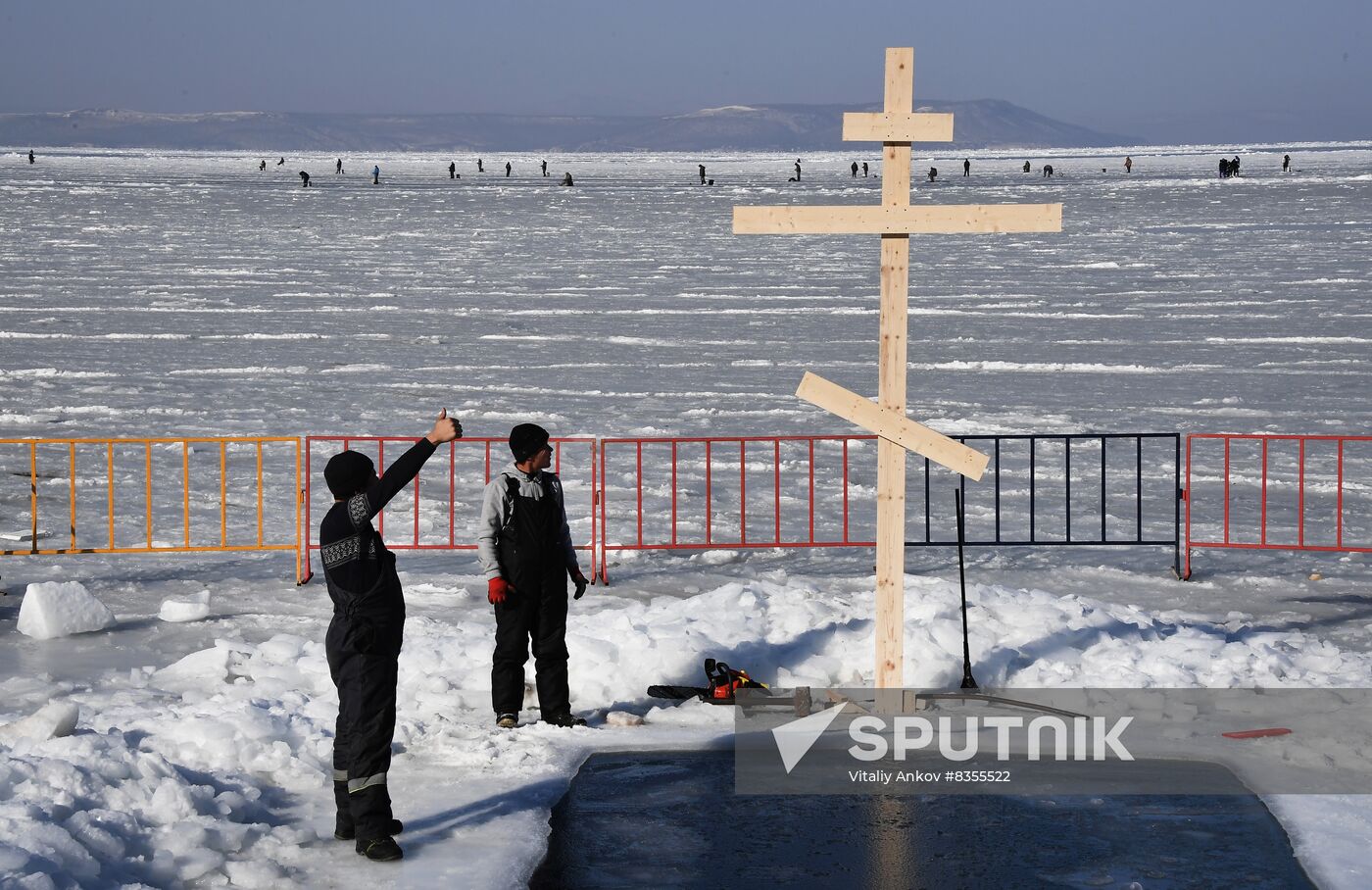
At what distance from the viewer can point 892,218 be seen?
24.5 feet

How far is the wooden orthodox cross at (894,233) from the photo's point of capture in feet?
23.9

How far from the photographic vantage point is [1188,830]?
21.0ft

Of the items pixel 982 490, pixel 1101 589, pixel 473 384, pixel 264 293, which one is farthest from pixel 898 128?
pixel 264 293

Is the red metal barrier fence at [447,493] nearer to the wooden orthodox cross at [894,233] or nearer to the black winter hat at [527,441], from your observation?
the black winter hat at [527,441]

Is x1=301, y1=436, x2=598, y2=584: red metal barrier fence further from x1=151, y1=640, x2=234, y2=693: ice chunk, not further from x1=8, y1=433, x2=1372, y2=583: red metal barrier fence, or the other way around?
x1=151, y1=640, x2=234, y2=693: ice chunk

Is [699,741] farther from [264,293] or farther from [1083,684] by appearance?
[264,293]

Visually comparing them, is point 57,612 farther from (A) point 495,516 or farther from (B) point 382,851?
(B) point 382,851

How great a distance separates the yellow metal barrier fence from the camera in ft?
39.3

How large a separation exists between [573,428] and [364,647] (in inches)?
482

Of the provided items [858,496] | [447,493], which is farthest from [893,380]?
[447,493]

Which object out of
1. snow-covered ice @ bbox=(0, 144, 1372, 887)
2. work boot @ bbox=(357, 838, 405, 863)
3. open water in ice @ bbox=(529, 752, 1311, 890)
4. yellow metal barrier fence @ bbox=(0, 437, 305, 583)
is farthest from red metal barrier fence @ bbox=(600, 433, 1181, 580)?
work boot @ bbox=(357, 838, 405, 863)

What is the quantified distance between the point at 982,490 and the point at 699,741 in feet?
25.5

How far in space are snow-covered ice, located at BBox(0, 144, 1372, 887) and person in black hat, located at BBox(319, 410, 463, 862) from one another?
24 cm

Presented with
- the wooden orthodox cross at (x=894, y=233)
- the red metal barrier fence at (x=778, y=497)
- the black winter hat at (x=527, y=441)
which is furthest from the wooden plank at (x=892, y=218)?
the red metal barrier fence at (x=778, y=497)
